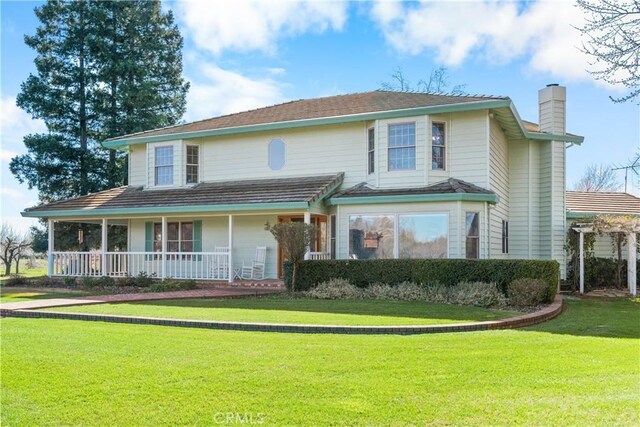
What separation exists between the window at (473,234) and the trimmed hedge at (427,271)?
7.49 feet

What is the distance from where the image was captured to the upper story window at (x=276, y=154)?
1925cm

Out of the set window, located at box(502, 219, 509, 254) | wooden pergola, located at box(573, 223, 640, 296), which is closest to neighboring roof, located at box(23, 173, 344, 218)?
window, located at box(502, 219, 509, 254)

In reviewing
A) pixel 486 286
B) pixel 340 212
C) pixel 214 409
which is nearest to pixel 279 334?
pixel 214 409

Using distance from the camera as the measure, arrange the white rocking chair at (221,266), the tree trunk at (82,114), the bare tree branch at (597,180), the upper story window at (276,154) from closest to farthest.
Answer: the white rocking chair at (221,266), the upper story window at (276,154), the tree trunk at (82,114), the bare tree branch at (597,180)

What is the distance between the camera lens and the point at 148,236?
21062mm

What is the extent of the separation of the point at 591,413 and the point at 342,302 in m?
8.24

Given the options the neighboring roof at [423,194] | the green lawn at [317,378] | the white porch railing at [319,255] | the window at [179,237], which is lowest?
the green lawn at [317,378]

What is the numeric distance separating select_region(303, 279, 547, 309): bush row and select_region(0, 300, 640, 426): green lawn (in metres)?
3.67

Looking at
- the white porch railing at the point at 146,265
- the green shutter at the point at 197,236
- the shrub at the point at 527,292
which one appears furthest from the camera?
A: the green shutter at the point at 197,236

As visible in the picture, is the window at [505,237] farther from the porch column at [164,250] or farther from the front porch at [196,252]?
the porch column at [164,250]

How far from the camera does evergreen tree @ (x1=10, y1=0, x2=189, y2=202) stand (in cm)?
2922

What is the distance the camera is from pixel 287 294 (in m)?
14.6

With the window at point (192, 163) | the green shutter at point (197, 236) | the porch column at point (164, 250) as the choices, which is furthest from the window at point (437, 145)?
the porch column at point (164, 250)

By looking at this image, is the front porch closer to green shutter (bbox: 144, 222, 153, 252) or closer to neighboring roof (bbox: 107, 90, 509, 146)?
green shutter (bbox: 144, 222, 153, 252)
